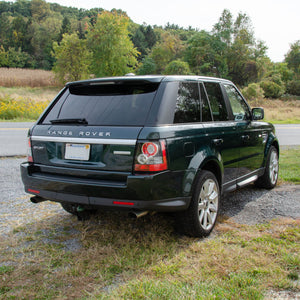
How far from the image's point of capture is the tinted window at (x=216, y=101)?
13.9ft

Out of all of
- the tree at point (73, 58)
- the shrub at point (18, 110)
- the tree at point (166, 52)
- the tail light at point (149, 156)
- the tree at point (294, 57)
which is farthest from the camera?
the tree at point (294, 57)

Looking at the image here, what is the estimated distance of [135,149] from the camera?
10.1 ft

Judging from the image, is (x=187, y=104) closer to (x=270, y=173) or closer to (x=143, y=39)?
(x=270, y=173)

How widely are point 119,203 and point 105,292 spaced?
2.64 ft

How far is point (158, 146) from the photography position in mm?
3096

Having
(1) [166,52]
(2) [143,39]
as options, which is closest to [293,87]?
(1) [166,52]

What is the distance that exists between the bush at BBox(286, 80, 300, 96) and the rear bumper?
77837mm

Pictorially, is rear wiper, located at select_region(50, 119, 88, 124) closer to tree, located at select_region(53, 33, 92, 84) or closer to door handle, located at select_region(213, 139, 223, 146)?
door handle, located at select_region(213, 139, 223, 146)

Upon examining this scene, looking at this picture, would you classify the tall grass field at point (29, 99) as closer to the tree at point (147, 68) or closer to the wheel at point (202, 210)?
the wheel at point (202, 210)

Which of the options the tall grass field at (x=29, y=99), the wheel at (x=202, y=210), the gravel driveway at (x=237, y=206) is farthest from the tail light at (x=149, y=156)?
the tall grass field at (x=29, y=99)

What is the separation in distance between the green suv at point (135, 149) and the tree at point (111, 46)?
49.9 metres

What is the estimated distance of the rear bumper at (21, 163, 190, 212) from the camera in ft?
10.1

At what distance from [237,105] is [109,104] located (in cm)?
230

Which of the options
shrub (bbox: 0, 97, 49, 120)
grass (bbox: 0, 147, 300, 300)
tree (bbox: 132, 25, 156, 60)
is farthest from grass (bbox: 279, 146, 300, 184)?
tree (bbox: 132, 25, 156, 60)
